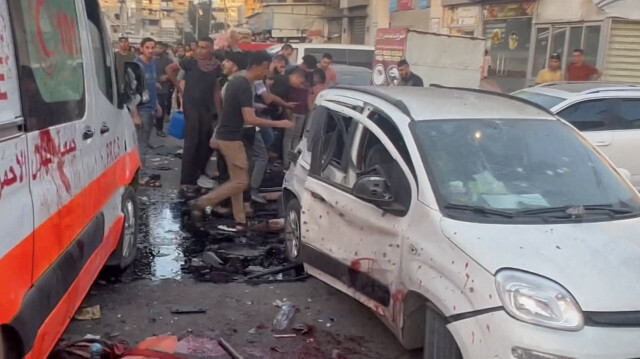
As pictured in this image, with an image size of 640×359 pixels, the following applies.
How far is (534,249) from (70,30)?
2817mm

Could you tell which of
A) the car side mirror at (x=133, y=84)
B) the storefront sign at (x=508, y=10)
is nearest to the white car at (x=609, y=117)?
the car side mirror at (x=133, y=84)

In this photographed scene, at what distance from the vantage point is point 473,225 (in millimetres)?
3600

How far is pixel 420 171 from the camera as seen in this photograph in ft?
13.1

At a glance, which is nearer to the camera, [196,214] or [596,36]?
[196,214]

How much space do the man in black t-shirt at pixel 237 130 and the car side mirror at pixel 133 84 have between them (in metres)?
1.39

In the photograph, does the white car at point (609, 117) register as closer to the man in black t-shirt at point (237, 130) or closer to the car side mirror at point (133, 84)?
the man in black t-shirt at point (237, 130)

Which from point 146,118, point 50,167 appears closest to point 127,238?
point 50,167

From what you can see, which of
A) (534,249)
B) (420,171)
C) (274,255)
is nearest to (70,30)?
(420,171)

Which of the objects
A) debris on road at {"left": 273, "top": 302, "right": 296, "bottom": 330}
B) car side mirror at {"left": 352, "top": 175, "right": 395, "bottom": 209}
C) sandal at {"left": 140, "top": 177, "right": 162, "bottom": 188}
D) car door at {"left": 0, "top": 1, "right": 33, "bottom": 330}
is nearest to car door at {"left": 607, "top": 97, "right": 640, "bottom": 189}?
debris on road at {"left": 273, "top": 302, "right": 296, "bottom": 330}

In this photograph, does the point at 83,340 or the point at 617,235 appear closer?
the point at 617,235

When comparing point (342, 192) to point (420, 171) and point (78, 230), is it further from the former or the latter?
point (78, 230)

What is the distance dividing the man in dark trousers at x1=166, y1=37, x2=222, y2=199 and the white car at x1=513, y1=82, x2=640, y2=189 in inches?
164

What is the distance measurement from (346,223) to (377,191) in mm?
584

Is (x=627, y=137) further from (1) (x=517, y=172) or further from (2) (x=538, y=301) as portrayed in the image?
(2) (x=538, y=301)
